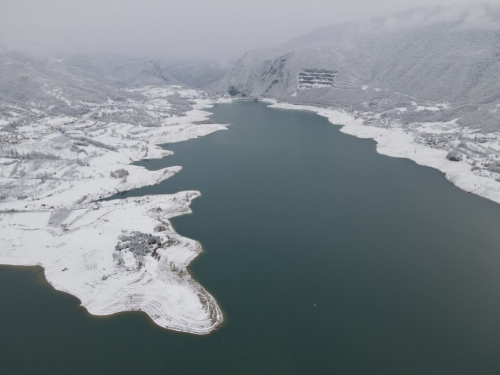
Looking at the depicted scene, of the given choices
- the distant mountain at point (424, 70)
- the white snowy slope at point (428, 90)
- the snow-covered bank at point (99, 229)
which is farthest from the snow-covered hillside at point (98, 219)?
the distant mountain at point (424, 70)

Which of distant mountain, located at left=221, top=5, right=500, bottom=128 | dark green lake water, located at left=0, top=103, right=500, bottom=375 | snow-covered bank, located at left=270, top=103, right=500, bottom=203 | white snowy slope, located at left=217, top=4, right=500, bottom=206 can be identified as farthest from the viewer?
distant mountain, located at left=221, top=5, right=500, bottom=128

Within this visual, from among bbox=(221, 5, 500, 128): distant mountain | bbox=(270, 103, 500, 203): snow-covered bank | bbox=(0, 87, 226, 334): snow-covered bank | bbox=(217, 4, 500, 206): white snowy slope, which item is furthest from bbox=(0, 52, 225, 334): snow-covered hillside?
bbox=(221, 5, 500, 128): distant mountain

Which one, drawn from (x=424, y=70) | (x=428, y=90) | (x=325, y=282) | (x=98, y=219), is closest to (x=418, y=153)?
(x=325, y=282)

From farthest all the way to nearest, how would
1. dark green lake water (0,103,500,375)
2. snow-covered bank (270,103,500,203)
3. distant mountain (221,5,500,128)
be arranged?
distant mountain (221,5,500,128) < snow-covered bank (270,103,500,203) < dark green lake water (0,103,500,375)

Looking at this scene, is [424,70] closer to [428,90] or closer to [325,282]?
[428,90]

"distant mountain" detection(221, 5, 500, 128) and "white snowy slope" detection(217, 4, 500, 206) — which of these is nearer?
"white snowy slope" detection(217, 4, 500, 206)

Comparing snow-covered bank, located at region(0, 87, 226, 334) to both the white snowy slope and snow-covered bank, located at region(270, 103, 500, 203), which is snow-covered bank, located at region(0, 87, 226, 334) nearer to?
snow-covered bank, located at region(270, 103, 500, 203)
